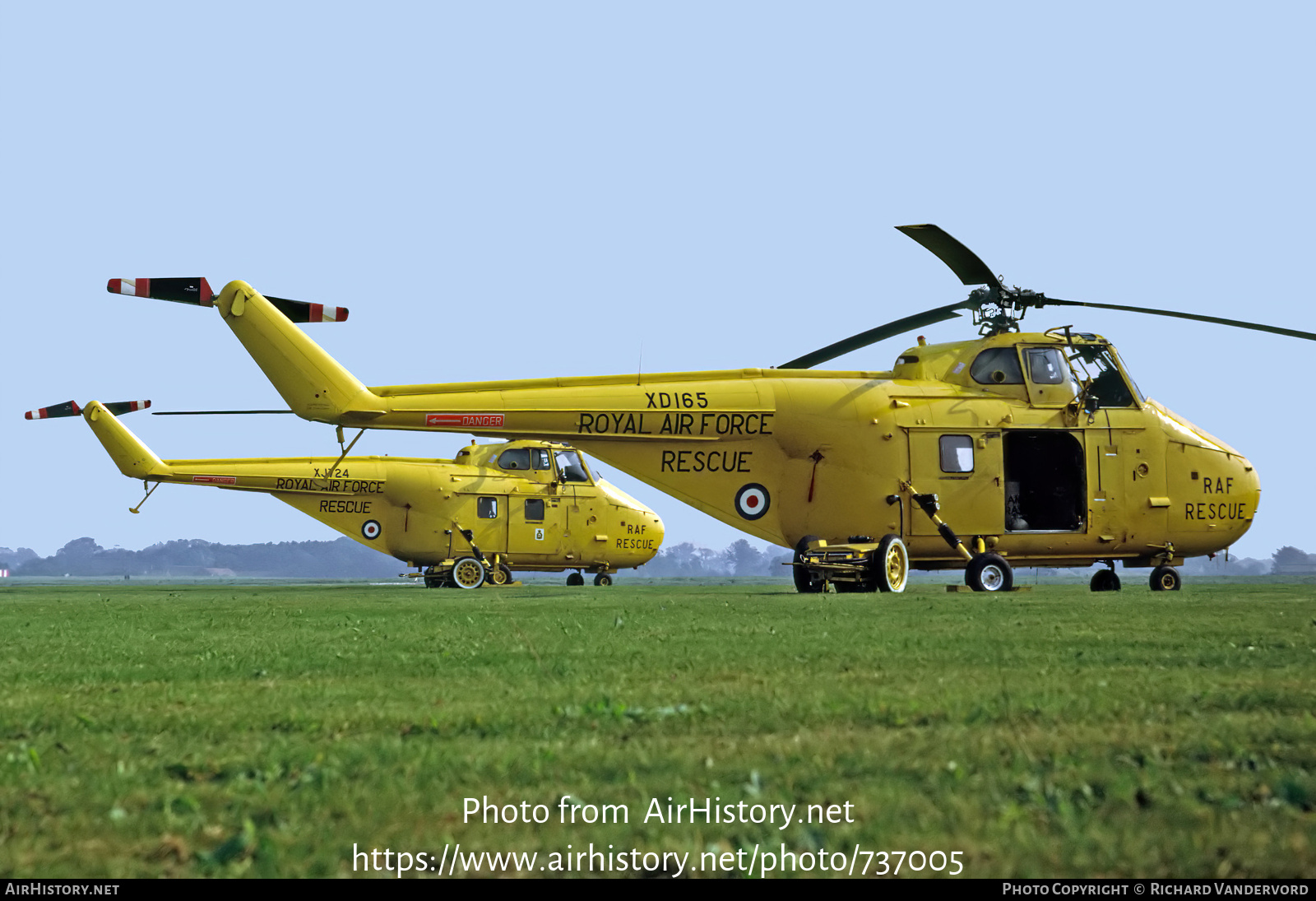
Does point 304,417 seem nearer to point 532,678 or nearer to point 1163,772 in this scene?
point 532,678

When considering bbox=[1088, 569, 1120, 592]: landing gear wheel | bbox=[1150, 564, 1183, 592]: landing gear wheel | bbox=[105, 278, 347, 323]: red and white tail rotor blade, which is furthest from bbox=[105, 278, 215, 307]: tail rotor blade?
bbox=[1150, 564, 1183, 592]: landing gear wheel

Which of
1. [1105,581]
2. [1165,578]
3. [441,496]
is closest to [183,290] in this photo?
[441,496]

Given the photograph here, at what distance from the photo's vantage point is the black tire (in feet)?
113

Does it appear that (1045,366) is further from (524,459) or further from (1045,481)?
(524,459)

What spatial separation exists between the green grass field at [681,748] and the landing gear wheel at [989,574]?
412 inches

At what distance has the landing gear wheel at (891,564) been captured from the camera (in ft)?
67.5

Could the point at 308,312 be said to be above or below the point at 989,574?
above

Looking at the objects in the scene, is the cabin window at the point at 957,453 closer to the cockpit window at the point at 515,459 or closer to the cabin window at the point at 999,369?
the cabin window at the point at 999,369

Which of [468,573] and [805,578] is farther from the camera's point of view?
[468,573]

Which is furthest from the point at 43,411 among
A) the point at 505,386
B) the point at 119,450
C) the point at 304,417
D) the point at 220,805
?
the point at 220,805

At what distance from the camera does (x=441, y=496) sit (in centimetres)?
3591

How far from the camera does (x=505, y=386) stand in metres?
20.0

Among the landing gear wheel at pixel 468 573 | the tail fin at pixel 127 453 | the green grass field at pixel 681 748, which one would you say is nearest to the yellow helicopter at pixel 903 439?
the green grass field at pixel 681 748

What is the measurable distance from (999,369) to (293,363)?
496 inches
